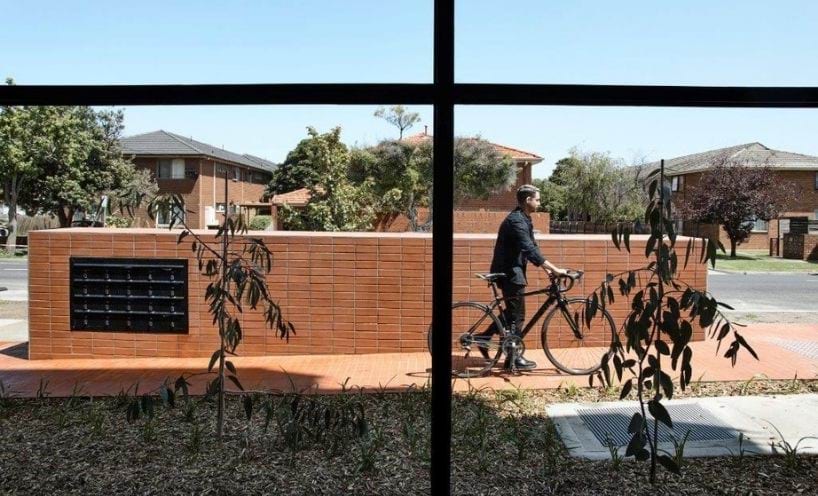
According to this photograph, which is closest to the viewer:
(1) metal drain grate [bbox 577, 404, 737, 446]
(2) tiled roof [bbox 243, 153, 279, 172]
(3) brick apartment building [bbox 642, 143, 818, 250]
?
(1) metal drain grate [bbox 577, 404, 737, 446]

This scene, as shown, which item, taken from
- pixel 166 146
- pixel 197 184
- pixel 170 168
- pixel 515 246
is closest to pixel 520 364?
pixel 515 246

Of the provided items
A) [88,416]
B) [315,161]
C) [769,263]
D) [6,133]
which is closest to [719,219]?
[769,263]

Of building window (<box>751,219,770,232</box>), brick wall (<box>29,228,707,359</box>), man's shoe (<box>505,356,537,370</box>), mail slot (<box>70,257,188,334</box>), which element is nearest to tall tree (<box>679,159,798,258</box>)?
building window (<box>751,219,770,232</box>)

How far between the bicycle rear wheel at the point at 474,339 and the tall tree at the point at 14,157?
23.8m

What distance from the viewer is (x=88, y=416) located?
14.4 feet

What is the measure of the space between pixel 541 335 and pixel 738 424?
1.92 meters

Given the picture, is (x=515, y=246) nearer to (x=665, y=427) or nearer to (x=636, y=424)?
(x=665, y=427)

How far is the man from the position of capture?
18.3 ft

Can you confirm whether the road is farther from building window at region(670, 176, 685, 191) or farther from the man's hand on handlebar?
building window at region(670, 176, 685, 191)

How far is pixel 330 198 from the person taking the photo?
1772cm

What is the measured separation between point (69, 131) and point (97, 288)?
23.5m

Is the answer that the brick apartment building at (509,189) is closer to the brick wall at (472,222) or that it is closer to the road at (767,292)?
the brick wall at (472,222)

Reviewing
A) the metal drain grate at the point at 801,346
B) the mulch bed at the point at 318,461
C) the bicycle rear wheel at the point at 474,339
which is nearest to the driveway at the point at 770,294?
the metal drain grate at the point at 801,346

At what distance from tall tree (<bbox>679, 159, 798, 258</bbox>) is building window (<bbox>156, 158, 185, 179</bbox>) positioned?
2425 centimetres
